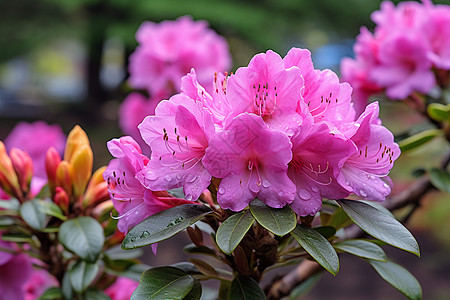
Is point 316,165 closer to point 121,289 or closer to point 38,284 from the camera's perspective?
point 121,289

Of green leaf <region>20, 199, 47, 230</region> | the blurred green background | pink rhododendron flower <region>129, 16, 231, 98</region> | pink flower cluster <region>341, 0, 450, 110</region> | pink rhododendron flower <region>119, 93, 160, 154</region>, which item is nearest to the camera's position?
green leaf <region>20, 199, 47, 230</region>

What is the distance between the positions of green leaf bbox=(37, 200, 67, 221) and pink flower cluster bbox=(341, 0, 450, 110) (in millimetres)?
852

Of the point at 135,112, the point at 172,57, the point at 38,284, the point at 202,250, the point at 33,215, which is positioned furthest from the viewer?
the point at 135,112

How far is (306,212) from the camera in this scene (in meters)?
0.62

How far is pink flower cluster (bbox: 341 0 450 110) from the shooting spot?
125 cm

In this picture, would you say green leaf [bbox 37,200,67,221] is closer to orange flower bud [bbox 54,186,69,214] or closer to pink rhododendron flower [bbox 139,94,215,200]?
orange flower bud [bbox 54,186,69,214]

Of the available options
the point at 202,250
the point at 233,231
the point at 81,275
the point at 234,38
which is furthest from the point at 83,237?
the point at 234,38

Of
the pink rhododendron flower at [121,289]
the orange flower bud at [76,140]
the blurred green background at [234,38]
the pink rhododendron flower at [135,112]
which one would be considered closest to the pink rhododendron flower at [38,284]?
the pink rhododendron flower at [121,289]

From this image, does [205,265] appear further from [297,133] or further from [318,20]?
[318,20]

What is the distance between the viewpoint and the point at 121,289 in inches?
41.0

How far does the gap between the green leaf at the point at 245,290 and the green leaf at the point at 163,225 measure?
11 centimetres

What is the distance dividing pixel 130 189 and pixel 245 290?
0.67 ft

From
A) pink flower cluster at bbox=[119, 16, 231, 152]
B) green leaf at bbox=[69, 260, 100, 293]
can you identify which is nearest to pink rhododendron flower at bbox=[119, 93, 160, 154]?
pink flower cluster at bbox=[119, 16, 231, 152]

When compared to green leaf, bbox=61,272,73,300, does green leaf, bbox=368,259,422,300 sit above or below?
above
